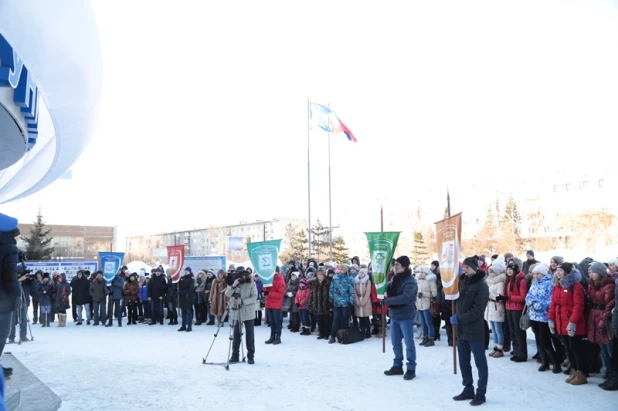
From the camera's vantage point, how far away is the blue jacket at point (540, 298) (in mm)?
7875

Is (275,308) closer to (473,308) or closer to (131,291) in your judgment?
(473,308)

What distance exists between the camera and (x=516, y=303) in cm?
873

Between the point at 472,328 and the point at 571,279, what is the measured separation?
216cm

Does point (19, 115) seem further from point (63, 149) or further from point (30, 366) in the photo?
point (30, 366)

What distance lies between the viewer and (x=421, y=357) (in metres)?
9.38

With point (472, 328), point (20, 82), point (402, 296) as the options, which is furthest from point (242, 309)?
point (20, 82)

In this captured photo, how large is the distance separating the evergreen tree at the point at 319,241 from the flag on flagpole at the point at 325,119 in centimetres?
2391

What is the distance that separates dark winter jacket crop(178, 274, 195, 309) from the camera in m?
14.4

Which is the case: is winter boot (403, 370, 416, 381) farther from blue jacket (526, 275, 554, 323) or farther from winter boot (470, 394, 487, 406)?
blue jacket (526, 275, 554, 323)

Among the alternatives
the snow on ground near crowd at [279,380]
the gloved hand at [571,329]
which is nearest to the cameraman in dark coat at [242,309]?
the snow on ground near crowd at [279,380]

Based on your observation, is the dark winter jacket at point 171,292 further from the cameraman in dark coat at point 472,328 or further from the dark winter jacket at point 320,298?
the cameraman in dark coat at point 472,328

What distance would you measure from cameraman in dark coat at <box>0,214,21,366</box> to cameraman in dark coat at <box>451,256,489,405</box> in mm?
5561

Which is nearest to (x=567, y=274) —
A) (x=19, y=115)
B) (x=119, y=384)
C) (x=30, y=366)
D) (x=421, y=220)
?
(x=119, y=384)

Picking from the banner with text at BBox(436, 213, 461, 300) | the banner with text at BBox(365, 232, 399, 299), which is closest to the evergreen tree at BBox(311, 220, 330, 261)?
the banner with text at BBox(365, 232, 399, 299)
